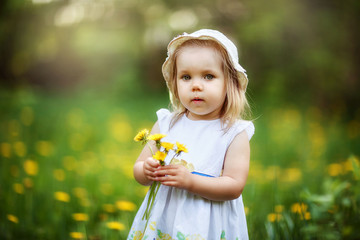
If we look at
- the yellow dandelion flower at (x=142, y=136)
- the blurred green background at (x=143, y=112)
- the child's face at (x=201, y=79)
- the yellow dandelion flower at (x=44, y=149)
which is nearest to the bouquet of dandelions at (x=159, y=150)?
the yellow dandelion flower at (x=142, y=136)

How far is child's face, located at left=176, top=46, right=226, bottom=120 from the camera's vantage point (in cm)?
146

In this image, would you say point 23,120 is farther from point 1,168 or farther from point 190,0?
point 190,0

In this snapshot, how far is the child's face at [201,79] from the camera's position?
1457 mm

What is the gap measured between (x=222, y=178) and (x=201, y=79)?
44 centimetres

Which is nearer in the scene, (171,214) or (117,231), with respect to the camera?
(171,214)

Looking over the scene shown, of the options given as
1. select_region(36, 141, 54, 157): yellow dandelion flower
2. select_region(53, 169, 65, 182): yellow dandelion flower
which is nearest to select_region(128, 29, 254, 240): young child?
select_region(53, 169, 65, 182): yellow dandelion flower

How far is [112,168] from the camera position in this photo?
11.3 feet

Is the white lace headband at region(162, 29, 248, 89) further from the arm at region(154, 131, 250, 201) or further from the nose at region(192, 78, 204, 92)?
the arm at region(154, 131, 250, 201)

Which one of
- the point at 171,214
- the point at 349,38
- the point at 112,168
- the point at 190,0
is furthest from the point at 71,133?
the point at 349,38

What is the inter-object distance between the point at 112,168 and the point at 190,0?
5.77m

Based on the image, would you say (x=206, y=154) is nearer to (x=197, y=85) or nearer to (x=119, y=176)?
(x=197, y=85)

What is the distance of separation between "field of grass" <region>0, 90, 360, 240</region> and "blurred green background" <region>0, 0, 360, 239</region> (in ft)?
0.04

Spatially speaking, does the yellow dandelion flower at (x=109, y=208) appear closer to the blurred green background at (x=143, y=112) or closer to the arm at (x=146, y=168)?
the blurred green background at (x=143, y=112)

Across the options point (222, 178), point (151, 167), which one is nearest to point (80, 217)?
point (151, 167)
